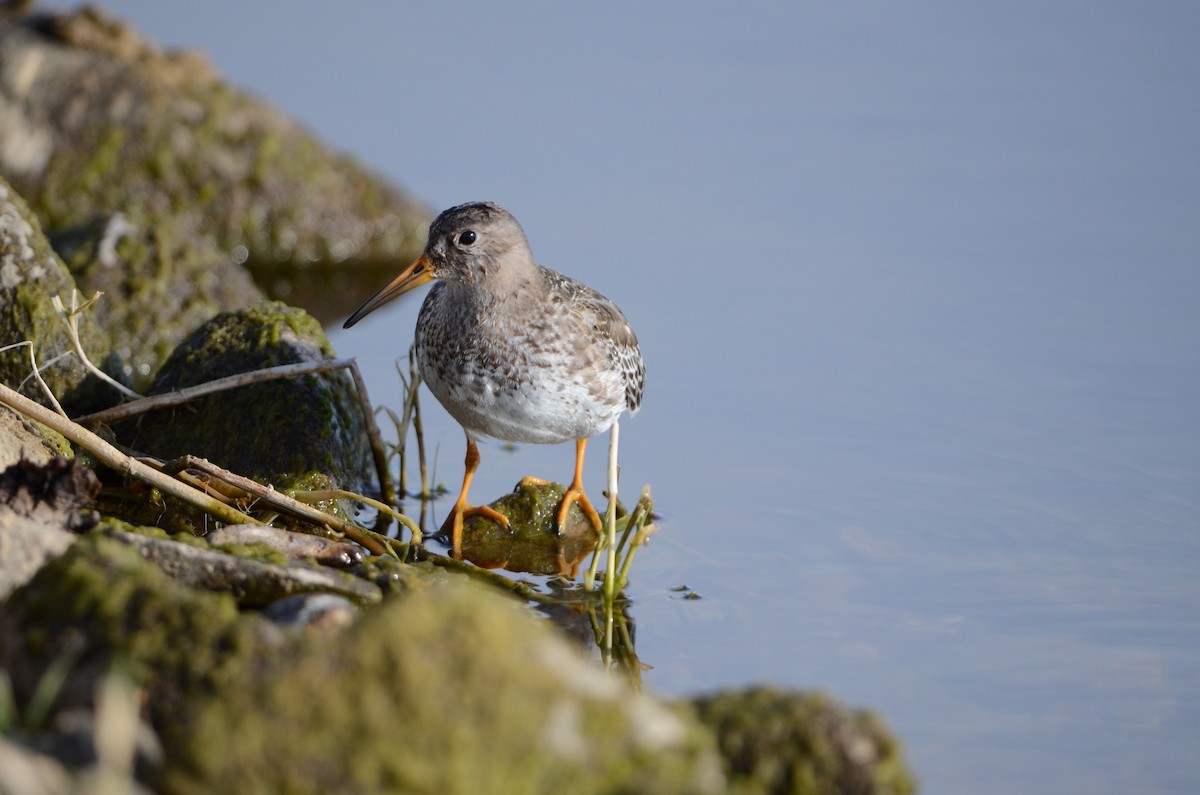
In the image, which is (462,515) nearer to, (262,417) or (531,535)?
(531,535)

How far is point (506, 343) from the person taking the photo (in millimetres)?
6422

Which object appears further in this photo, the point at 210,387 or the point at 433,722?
the point at 210,387

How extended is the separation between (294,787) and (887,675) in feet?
10.9

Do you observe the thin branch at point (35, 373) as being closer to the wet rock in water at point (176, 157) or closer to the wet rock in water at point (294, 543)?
the wet rock in water at point (294, 543)

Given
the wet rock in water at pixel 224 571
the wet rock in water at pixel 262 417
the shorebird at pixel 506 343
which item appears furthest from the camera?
the wet rock in water at pixel 262 417

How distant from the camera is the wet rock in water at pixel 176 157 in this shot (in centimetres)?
1039

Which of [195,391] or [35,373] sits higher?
[195,391]

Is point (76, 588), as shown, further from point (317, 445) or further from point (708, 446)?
point (708, 446)

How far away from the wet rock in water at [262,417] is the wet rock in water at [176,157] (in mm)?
3225

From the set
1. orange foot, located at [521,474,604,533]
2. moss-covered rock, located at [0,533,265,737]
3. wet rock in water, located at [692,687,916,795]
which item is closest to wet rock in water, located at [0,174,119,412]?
orange foot, located at [521,474,604,533]

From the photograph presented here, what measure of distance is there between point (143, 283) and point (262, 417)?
1.96 m

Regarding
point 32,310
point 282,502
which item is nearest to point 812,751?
point 282,502

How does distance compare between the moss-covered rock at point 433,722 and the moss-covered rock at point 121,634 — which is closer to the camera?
the moss-covered rock at point 433,722

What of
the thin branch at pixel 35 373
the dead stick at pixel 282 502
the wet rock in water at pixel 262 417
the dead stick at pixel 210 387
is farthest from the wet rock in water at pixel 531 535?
the thin branch at pixel 35 373
